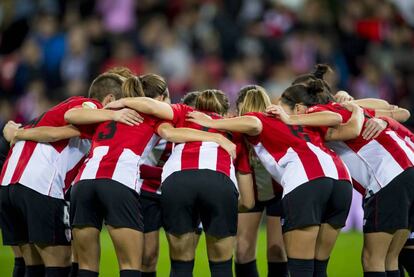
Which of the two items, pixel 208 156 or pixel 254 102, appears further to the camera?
pixel 254 102

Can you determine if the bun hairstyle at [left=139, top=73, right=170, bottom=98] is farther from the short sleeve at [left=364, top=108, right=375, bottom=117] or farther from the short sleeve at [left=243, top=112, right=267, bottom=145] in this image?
the short sleeve at [left=364, top=108, right=375, bottom=117]

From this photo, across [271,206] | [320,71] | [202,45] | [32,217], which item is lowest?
[271,206]

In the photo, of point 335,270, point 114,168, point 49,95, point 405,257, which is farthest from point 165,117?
point 49,95

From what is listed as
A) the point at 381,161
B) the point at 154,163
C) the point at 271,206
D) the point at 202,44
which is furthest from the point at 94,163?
the point at 202,44

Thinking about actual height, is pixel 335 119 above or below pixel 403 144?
above

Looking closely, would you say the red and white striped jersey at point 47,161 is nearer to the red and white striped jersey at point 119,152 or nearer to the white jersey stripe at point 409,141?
the red and white striped jersey at point 119,152

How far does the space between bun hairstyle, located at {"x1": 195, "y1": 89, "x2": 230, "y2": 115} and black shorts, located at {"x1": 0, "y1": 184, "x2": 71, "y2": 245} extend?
4.34 feet

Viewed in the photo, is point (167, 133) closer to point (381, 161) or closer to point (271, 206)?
point (271, 206)

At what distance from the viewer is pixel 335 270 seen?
364 inches

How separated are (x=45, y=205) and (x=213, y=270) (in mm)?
1389

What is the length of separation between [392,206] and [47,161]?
271cm


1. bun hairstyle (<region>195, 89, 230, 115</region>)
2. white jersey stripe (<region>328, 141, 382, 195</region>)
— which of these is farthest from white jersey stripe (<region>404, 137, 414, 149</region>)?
bun hairstyle (<region>195, 89, 230, 115</region>)

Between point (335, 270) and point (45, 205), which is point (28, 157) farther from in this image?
point (335, 270)

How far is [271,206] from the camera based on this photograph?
7.28m
